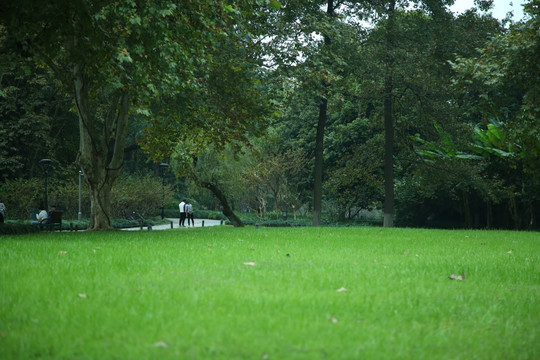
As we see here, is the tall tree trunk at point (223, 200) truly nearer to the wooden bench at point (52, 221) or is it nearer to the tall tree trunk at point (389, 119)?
the wooden bench at point (52, 221)

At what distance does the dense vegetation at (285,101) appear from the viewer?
1386 cm

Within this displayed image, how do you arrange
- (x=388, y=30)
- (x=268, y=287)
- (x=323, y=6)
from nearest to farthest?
(x=268, y=287)
(x=388, y=30)
(x=323, y=6)

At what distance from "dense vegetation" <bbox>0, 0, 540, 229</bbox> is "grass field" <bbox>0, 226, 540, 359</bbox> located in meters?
6.22

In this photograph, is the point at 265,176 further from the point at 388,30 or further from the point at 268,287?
the point at 268,287

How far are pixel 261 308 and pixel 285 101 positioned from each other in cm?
2072

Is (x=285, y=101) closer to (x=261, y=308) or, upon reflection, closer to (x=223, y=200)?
(x=223, y=200)

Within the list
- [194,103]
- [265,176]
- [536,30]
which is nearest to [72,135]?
[265,176]

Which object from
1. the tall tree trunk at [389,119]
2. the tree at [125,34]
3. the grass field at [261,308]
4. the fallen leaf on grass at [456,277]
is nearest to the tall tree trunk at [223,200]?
the tree at [125,34]

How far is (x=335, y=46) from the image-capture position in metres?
25.0

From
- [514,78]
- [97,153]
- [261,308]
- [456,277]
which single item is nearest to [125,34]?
[97,153]

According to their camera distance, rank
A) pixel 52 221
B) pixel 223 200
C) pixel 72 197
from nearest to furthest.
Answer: pixel 52 221 → pixel 223 200 → pixel 72 197

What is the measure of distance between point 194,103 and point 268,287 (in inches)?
540

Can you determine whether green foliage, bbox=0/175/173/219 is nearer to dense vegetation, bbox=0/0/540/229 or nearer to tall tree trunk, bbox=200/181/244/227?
dense vegetation, bbox=0/0/540/229

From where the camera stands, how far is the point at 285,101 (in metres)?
25.6
